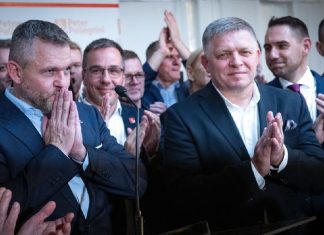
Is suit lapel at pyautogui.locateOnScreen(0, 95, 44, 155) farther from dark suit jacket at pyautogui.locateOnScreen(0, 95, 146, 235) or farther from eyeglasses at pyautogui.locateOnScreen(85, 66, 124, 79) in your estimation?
eyeglasses at pyautogui.locateOnScreen(85, 66, 124, 79)

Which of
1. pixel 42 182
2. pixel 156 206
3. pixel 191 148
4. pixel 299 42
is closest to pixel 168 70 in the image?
pixel 299 42

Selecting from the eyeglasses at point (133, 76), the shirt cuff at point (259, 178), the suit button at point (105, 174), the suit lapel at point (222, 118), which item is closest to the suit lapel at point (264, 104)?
the suit lapel at point (222, 118)

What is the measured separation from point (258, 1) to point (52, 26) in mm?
3673

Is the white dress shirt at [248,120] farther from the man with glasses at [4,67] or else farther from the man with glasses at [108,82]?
the man with glasses at [4,67]

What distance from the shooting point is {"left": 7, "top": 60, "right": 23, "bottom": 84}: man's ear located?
1.80 meters

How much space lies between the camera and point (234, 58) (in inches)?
75.3

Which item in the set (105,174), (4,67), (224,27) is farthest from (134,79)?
(105,174)

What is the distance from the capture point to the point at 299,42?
9.07 ft

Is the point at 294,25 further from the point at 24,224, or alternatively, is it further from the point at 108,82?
the point at 24,224

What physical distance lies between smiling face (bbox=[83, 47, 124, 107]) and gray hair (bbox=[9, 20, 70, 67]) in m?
0.74

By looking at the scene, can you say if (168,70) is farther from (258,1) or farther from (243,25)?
(258,1)

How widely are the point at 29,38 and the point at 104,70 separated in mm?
808

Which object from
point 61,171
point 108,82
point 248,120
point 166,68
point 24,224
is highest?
point 166,68

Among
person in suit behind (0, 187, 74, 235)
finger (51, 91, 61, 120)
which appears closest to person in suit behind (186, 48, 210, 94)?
finger (51, 91, 61, 120)
